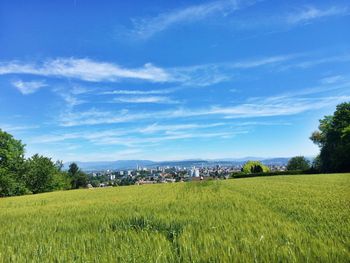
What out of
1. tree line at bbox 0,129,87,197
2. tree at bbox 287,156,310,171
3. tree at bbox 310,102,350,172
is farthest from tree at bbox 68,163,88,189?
tree at bbox 310,102,350,172

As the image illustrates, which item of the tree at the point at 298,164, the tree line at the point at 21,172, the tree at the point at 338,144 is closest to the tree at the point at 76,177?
the tree line at the point at 21,172

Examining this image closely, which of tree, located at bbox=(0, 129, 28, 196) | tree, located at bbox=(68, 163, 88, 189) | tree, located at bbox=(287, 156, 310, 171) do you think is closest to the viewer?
tree, located at bbox=(0, 129, 28, 196)

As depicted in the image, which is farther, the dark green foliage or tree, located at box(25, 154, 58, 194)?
tree, located at box(25, 154, 58, 194)

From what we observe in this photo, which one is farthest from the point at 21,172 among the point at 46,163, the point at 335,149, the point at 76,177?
the point at 335,149

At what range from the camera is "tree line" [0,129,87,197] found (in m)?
68.9

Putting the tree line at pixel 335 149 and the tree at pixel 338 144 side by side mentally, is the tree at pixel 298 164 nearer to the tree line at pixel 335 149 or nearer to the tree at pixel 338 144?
the tree line at pixel 335 149

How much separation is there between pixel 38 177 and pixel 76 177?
37.2 metres

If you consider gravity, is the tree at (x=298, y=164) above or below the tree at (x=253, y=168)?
above

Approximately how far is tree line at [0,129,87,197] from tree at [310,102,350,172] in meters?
61.1

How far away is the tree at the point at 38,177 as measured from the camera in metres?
80.1

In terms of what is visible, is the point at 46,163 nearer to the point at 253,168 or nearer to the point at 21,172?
the point at 21,172

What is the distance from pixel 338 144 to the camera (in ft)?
244

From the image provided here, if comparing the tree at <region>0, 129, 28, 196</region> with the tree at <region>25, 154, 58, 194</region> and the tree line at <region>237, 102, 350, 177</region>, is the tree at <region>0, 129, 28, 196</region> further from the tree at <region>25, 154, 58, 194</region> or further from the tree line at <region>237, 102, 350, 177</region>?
the tree line at <region>237, 102, 350, 177</region>

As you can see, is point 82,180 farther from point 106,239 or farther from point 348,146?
point 106,239
